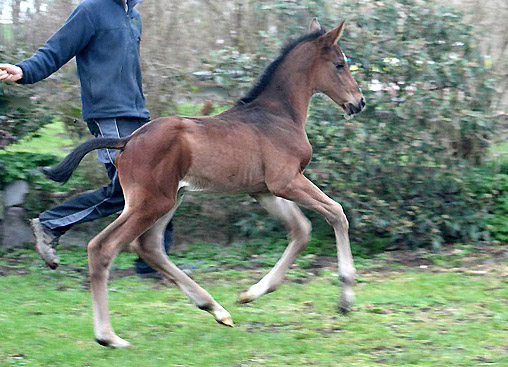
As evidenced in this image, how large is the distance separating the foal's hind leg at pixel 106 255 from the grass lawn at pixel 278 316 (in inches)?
5.9

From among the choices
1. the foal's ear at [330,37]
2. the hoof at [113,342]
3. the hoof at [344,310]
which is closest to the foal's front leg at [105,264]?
the hoof at [113,342]

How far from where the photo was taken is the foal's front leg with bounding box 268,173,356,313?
518 centimetres

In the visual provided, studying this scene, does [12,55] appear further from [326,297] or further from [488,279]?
[488,279]

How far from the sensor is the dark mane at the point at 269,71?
5.61 m

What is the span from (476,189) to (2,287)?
14.4ft

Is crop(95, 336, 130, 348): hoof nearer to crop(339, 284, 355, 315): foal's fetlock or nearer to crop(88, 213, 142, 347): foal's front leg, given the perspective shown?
crop(88, 213, 142, 347): foal's front leg

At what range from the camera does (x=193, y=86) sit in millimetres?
7711

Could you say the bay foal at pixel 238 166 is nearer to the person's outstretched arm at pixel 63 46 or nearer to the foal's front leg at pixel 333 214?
the foal's front leg at pixel 333 214

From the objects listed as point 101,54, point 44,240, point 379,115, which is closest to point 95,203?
point 44,240

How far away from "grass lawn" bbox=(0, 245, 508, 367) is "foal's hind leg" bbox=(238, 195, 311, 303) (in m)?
0.22

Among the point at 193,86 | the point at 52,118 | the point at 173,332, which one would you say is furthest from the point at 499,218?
the point at 52,118

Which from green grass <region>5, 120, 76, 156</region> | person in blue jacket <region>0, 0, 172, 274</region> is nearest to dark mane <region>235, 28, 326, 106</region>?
person in blue jacket <region>0, 0, 172, 274</region>

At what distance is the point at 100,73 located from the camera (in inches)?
225

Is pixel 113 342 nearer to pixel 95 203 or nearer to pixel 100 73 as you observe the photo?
pixel 95 203
